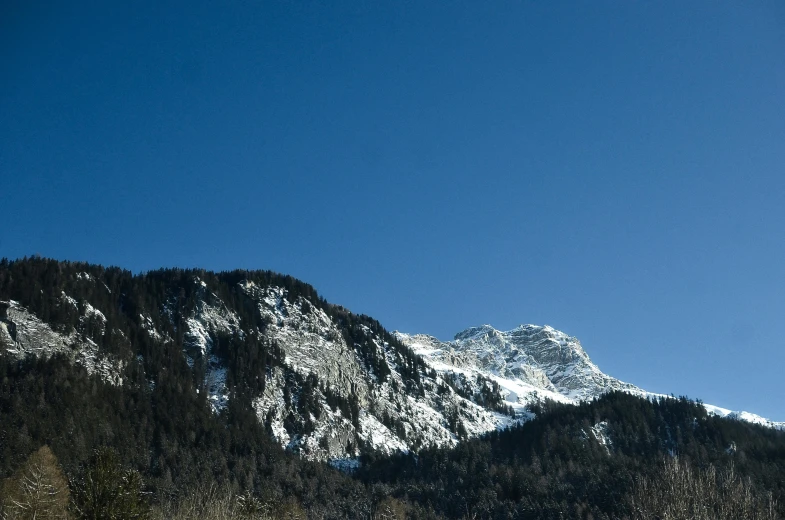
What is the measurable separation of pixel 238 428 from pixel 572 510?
339ft

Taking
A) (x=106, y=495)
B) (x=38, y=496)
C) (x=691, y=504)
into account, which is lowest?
(x=38, y=496)

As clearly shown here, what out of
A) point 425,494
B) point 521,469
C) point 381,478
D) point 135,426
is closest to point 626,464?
point 521,469

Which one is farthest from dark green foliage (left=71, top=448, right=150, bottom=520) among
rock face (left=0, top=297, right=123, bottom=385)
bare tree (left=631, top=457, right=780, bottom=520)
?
rock face (left=0, top=297, right=123, bottom=385)

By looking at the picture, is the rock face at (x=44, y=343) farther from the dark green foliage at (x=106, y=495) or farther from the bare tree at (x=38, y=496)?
the dark green foliage at (x=106, y=495)

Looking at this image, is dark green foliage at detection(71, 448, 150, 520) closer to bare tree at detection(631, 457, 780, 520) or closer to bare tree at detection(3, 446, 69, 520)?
bare tree at detection(3, 446, 69, 520)

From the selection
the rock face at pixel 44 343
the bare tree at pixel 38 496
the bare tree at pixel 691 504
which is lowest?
the bare tree at pixel 38 496

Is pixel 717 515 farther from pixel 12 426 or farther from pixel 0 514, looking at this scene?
pixel 12 426

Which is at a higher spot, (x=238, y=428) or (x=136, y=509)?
(x=238, y=428)

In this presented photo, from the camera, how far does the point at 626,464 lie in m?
176

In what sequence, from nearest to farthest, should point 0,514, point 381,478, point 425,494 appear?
point 0,514, point 425,494, point 381,478

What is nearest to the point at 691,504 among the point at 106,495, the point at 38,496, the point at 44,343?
the point at 106,495

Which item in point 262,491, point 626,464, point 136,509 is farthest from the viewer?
point 626,464

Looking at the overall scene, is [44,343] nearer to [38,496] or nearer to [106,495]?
[38,496]

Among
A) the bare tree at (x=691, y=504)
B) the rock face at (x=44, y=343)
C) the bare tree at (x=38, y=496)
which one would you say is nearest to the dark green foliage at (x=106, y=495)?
the bare tree at (x=38, y=496)
